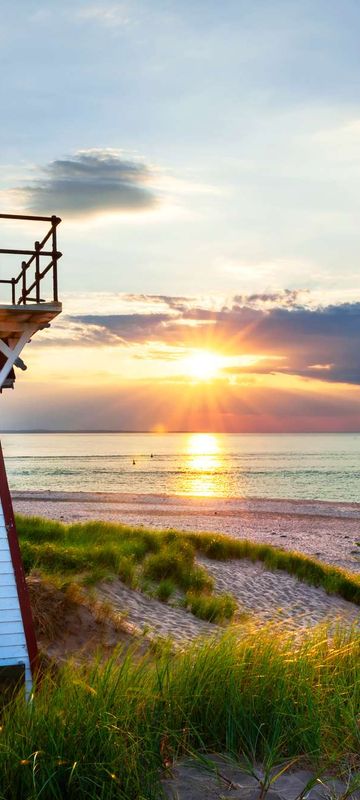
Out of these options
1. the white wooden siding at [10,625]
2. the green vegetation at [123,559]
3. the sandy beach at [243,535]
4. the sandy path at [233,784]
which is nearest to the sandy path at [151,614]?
the sandy beach at [243,535]

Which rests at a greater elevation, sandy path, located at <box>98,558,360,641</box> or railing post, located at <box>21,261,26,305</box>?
railing post, located at <box>21,261,26,305</box>

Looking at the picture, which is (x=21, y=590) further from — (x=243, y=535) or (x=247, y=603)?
(x=243, y=535)

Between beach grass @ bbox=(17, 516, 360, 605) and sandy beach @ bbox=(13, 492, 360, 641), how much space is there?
1.47 feet

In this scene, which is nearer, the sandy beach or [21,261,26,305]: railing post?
[21,261,26,305]: railing post

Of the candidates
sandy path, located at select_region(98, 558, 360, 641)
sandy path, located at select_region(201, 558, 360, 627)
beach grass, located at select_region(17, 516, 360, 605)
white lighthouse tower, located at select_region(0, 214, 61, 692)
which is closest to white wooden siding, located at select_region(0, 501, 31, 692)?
white lighthouse tower, located at select_region(0, 214, 61, 692)

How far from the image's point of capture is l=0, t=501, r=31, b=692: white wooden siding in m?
9.51

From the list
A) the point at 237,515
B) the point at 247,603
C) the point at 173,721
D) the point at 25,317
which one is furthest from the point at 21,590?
the point at 237,515

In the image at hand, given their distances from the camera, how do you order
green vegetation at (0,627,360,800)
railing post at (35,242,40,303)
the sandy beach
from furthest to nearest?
the sandy beach → railing post at (35,242,40,303) → green vegetation at (0,627,360,800)

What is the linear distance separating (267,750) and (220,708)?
0.65 metres

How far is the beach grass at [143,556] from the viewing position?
1684cm

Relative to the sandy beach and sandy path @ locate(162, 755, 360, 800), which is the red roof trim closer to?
the sandy beach

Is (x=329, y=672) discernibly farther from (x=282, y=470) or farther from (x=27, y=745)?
(x=282, y=470)

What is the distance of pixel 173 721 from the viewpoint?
6398 millimetres

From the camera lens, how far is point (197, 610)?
17062 mm
